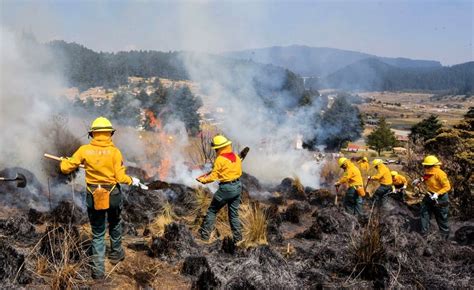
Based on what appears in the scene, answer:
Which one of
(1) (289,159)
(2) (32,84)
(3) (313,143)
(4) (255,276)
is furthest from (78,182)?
(3) (313,143)

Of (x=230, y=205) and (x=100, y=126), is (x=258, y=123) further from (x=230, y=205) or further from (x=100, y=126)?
(x=100, y=126)

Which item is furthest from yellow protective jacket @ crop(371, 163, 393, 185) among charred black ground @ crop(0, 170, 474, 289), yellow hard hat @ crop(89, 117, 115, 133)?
yellow hard hat @ crop(89, 117, 115, 133)

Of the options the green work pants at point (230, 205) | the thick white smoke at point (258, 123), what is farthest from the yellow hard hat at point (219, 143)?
the thick white smoke at point (258, 123)

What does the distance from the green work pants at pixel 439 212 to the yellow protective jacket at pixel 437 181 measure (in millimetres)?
156

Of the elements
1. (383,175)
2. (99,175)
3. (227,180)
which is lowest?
(383,175)

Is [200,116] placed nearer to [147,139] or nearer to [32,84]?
[147,139]

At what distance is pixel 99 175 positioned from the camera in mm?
5512

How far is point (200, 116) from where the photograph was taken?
107 feet

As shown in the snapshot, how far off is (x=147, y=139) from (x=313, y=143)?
10338mm

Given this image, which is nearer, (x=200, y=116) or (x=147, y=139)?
(x=147, y=139)

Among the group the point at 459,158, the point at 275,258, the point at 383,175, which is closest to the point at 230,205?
the point at 275,258

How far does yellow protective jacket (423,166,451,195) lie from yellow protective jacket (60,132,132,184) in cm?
689

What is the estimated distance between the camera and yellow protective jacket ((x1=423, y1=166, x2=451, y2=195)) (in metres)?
9.55

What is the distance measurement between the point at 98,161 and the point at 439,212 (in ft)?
24.3
